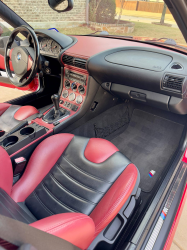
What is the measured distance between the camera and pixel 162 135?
79.4 inches

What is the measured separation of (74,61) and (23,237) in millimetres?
1540

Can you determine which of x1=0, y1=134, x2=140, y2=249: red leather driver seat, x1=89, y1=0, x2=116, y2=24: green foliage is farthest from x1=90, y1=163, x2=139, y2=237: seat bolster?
x1=89, y1=0, x2=116, y2=24: green foliage

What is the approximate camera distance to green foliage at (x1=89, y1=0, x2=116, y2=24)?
566 centimetres

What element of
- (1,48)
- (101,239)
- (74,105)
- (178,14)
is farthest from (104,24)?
(101,239)

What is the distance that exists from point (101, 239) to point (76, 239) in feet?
1.15

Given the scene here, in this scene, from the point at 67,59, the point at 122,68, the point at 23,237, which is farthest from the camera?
the point at 67,59

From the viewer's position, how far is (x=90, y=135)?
202 centimetres

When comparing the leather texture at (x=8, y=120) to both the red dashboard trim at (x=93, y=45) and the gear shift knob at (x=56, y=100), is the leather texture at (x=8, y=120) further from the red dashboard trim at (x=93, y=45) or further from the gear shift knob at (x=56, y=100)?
the red dashboard trim at (x=93, y=45)

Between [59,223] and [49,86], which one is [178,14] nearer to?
[59,223]

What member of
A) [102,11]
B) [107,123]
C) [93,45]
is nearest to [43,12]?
[102,11]

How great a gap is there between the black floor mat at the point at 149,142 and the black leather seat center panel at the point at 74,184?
25.3 inches

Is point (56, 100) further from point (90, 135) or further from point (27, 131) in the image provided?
point (90, 135)

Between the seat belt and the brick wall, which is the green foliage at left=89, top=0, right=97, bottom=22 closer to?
the brick wall

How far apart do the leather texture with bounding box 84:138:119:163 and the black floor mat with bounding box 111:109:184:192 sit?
61cm
